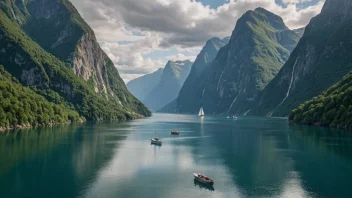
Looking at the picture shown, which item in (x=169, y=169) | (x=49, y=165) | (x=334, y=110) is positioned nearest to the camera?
(x=49, y=165)

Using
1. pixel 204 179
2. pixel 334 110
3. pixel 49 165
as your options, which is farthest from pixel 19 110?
pixel 334 110

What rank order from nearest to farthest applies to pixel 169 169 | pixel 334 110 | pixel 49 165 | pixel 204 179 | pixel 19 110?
pixel 204 179
pixel 49 165
pixel 169 169
pixel 19 110
pixel 334 110

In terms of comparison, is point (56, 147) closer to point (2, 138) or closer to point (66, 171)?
point (2, 138)

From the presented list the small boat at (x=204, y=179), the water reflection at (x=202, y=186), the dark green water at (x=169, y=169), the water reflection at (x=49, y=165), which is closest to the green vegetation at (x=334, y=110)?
the dark green water at (x=169, y=169)

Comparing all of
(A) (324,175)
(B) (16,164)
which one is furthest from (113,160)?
(A) (324,175)

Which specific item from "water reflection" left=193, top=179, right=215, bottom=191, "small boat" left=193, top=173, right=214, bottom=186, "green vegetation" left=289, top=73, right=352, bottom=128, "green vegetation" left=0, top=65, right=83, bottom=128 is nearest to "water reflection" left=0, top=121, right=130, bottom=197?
"water reflection" left=193, top=179, right=215, bottom=191

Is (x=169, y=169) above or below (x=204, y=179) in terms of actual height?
below

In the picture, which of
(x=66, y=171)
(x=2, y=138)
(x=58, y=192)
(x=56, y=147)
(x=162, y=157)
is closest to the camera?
(x=58, y=192)

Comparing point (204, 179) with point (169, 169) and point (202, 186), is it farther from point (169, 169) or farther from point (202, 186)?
point (169, 169)

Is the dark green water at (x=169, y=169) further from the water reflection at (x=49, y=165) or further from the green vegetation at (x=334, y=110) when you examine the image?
the green vegetation at (x=334, y=110)
